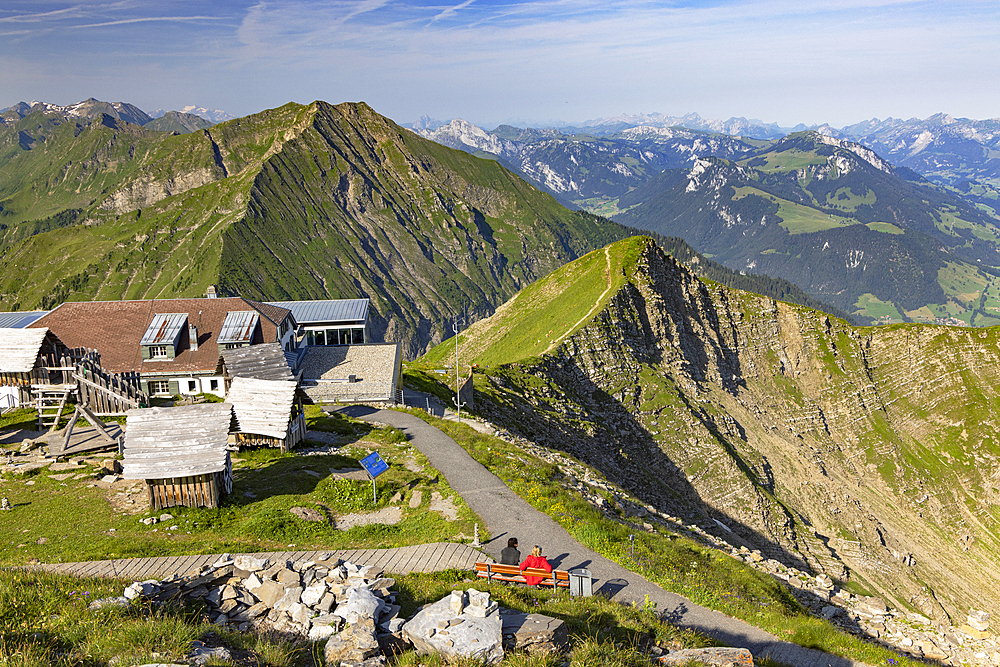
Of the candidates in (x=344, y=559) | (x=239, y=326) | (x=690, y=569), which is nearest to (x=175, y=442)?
(x=344, y=559)

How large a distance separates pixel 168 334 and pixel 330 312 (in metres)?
20.2

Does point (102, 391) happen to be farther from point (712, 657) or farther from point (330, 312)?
point (712, 657)

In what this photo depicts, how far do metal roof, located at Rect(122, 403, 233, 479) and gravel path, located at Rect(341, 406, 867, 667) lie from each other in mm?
14013

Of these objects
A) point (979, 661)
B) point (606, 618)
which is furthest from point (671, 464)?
point (606, 618)

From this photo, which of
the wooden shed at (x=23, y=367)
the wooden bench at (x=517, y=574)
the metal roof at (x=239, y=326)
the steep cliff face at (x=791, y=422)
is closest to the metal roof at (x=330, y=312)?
the metal roof at (x=239, y=326)

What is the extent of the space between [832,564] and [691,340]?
42.0 metres

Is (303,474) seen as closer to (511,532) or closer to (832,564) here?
(511,532)

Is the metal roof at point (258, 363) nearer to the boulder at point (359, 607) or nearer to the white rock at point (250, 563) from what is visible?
the white rock at point (250, 563)

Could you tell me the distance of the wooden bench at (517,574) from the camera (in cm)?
2284

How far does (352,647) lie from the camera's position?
15078 millimetres

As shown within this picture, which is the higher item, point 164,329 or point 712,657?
point 164,329

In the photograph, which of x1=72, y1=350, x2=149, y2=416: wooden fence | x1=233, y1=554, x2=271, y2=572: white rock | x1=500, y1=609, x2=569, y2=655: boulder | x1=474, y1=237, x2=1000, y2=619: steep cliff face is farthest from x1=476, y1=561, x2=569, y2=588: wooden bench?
x1=72, y1=350, x2=149, y2=416: wooden fence

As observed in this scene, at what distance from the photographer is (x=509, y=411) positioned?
64.6 metres

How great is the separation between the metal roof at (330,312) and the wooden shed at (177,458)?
43.7 meters
